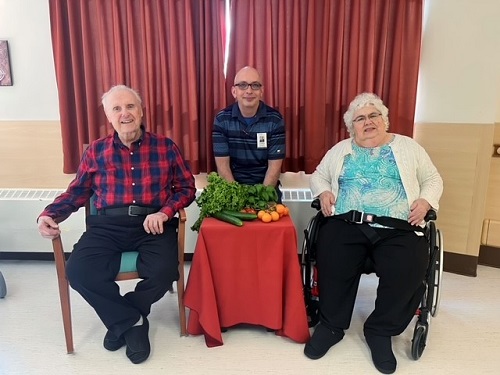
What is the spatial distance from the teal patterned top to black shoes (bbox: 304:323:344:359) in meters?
0.62

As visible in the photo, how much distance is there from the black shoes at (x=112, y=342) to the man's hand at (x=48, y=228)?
0.59 meters

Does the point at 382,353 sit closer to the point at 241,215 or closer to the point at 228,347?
the point at 228,347

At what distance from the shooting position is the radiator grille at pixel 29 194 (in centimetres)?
310

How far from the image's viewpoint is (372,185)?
228 centimetres

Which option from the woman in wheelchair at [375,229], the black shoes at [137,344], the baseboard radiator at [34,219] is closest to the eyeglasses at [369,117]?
the woman in wheelchair at [375,229]

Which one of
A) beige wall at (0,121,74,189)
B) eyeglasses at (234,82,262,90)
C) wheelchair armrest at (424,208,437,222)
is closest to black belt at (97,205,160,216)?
eyeglasses at (234,82,262,90)

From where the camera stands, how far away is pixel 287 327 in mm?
2236

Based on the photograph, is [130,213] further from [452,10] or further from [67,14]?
[452,10]

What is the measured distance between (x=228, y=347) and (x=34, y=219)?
1802 millimetres

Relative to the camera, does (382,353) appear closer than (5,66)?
Yes

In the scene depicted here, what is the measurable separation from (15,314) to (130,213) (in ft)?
3.31

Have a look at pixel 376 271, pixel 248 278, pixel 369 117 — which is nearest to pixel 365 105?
pixel 369 117

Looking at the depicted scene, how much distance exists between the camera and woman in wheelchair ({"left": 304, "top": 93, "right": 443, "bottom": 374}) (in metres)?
2.10

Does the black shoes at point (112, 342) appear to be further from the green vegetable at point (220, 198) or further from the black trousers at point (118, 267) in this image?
the green vegetable at point (220, 198)
